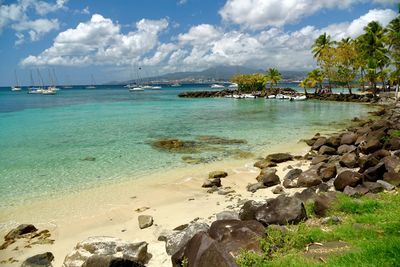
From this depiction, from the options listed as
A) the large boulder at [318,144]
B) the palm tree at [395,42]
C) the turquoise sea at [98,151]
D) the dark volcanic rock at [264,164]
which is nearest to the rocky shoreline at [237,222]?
the dark volcanic rock at [264,164]

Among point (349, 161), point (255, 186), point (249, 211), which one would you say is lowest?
point (255, 186)

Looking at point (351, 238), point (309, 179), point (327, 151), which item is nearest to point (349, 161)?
point (309, 179)

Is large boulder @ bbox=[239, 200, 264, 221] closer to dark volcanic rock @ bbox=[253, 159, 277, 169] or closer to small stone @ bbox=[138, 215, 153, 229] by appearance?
small stone @ bbox=[138, 215, 153, 229]

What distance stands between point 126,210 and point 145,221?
167 cm

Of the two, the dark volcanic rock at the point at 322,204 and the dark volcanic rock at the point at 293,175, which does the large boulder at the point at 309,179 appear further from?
the dark volcanic rock at the point at 322,204

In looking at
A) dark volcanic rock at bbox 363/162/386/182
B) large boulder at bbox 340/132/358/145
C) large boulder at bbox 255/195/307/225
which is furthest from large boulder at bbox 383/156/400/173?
large boulder at bbox 340/132/358/145

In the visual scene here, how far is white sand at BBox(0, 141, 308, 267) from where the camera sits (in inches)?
345

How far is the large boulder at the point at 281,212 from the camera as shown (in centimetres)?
759

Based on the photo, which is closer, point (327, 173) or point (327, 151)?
point (327, 173)

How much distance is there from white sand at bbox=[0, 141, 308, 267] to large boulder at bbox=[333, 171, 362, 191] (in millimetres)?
2299

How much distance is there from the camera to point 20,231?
945 centimetres

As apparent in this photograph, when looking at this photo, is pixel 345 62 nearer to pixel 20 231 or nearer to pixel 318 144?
pixel 318 144

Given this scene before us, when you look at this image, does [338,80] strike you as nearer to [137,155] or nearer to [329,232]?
[137,155]

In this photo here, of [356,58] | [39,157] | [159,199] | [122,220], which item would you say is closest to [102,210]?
[122,220]
